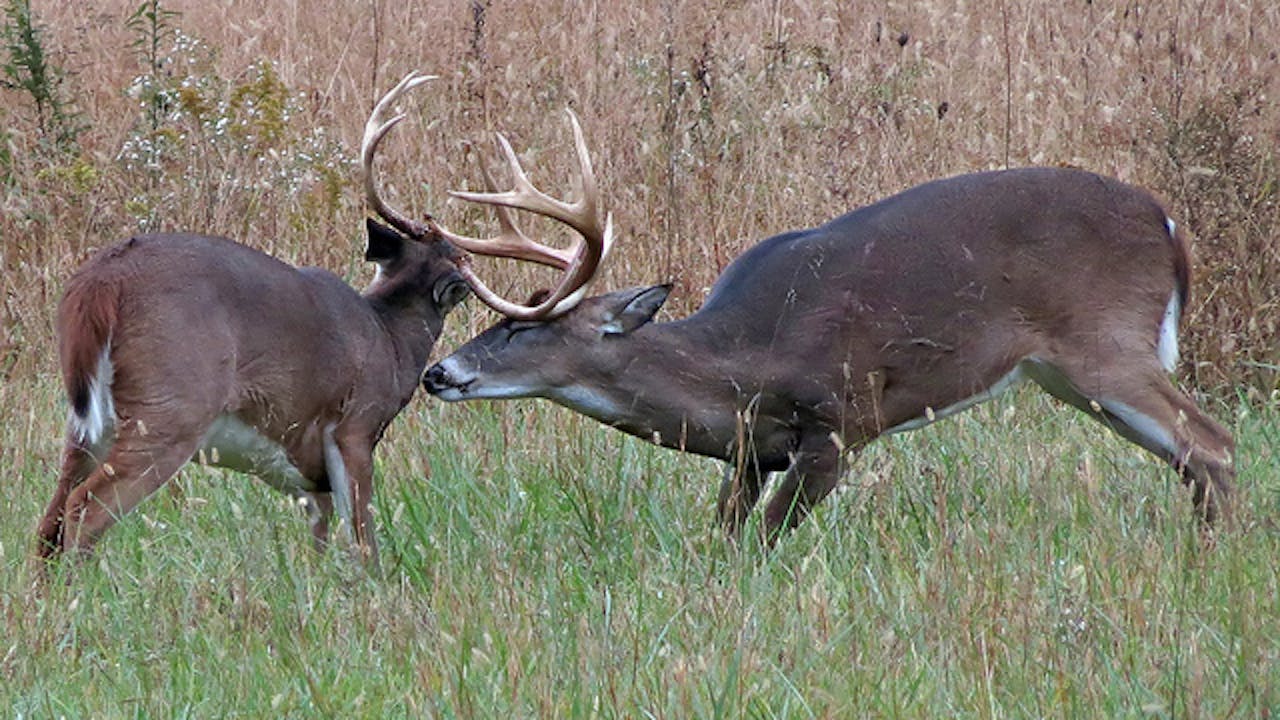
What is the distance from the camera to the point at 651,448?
6.05 metres

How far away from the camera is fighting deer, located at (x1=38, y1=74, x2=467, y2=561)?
5199 millimetres

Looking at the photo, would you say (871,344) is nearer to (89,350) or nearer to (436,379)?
(436,379)

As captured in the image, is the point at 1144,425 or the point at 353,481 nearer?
the point at 353,481

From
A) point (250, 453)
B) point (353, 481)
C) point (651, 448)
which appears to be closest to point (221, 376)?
point (250, 453)

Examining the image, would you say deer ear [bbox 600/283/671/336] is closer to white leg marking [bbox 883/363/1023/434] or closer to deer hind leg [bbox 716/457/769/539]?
deer hind leg [bbox 716/457/769/539]

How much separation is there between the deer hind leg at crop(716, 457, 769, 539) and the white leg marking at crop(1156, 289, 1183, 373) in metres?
1.23

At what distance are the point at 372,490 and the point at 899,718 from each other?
2478 millimetres

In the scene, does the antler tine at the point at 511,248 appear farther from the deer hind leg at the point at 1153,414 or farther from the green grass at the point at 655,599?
the deer hind leg at the point at 1153,414

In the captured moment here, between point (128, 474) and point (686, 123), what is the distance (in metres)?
4.68

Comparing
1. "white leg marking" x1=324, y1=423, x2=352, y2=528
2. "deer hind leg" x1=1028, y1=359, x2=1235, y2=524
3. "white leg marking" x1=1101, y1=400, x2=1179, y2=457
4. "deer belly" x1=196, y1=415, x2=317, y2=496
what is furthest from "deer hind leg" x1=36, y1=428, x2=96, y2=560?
"white leg marking" x1=1101, y1=400, x2=1179, y2=457

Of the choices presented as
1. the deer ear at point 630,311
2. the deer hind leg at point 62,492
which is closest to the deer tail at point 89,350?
the deer hind leg at point 62,492

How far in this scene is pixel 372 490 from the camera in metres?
5.71

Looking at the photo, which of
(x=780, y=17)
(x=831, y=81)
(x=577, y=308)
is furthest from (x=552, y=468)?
(x=780, y=17)

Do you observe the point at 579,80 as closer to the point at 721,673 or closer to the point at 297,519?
the point at 297,519
